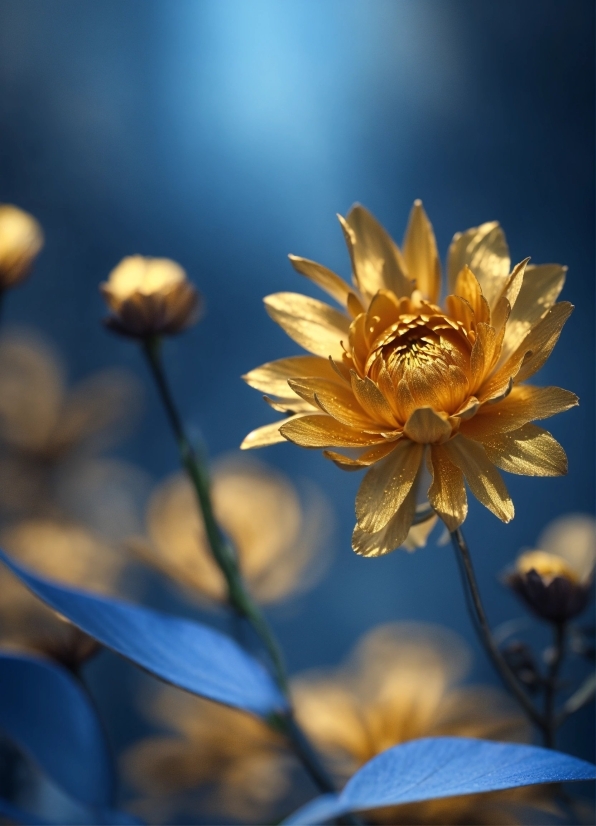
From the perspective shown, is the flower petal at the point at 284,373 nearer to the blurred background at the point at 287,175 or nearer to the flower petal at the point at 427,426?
the flower petal at the point at 427,426

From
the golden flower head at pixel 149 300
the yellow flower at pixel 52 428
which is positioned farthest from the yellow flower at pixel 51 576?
the golden flower head at pixel 149 300

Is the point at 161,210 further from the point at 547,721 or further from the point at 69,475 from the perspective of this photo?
the point at 547,721

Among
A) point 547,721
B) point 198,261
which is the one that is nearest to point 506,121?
point 198,261

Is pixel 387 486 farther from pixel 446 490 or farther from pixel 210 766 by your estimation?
pixel 210 766

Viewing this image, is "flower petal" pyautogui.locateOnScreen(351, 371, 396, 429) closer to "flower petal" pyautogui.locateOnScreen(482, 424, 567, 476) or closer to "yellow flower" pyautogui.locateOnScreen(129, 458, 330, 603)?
"flower petal" pyautogui.locateOnScreen(482, 424, 567, 476)

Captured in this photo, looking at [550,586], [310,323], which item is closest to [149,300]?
[310,323]

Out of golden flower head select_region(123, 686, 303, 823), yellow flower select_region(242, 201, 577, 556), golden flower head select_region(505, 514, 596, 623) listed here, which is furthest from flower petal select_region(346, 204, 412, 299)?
golden flower head select_region(123, 686, 303, 823)
